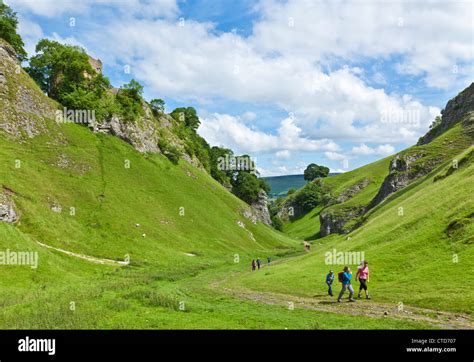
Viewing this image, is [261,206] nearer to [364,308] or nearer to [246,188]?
[246,188]

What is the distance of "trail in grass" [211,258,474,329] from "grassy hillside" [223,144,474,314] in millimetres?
981

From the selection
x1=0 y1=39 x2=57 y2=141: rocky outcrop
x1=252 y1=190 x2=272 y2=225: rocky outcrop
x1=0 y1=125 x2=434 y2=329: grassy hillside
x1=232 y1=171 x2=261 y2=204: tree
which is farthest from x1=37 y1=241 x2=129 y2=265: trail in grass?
x1=252 y1=190 x2=272 y2=225: rocky outcrop

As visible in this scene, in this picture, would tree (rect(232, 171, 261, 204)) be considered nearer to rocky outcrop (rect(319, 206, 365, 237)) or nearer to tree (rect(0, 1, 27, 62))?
rocky outcrop (rect(319, 206, 365, 237))

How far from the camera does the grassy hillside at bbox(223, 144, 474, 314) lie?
3177cm

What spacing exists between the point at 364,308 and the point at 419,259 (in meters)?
12.4

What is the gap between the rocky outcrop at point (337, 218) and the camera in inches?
6438

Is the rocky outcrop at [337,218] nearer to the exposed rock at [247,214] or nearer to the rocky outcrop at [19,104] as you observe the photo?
the exposed rock at [247,214]

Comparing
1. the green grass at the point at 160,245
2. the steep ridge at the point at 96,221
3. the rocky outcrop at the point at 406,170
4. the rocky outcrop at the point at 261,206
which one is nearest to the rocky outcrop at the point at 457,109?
the rocky outcrop at the point at 406,170

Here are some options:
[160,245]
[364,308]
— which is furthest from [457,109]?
[364,308]

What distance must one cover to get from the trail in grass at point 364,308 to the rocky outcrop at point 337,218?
417 ft

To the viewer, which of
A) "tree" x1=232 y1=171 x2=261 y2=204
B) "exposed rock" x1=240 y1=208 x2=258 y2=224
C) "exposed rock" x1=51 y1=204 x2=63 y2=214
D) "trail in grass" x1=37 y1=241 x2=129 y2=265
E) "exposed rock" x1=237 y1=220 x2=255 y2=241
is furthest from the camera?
"tree" x1=232 y1=171 x2=261 y2=204

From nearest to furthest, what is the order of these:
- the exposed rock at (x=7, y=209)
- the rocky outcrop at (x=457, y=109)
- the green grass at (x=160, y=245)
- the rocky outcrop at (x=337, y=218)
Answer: the green grass at (x=160, y=245)
the exposed rock at (x=7, y=209)
the rocky outcrop at (x=457, y=109)
the rocky outcrop at (x=337, y=218)

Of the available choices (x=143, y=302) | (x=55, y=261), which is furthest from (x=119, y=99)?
(x=143, y=302)
